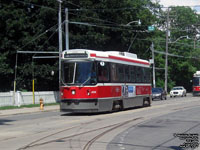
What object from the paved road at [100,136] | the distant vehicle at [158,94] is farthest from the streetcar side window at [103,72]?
the distant vehicle at [158,94]

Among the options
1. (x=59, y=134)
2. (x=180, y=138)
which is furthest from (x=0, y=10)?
(x=180, y=138)

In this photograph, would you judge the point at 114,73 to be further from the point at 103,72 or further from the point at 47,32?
the point at 47,32

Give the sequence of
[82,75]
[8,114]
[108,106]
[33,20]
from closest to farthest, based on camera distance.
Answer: [82,75], [108,106], [8,114], [33,20]

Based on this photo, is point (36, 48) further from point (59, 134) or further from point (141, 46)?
point (59, 134)

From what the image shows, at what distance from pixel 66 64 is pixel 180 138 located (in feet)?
36.0

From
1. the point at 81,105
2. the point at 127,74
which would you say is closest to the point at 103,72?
the point at 81,105

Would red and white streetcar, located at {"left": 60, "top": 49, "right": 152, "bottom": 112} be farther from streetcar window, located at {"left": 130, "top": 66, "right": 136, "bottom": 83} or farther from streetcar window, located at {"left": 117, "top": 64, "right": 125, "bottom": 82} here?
streetcar window, located at {"left": 130, "top": 66, "right": 136, "bottom": 83}

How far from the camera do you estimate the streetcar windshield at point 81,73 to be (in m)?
22.7

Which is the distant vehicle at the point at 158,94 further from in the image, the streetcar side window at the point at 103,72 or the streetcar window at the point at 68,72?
the streetcar window at the point at 68,72

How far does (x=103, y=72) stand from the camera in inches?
930

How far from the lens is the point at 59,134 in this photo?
14992mm

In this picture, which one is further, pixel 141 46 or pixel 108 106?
pixel 141 46

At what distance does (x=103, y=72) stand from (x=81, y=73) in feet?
4.94

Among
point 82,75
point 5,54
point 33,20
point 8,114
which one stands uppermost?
point 33,20
